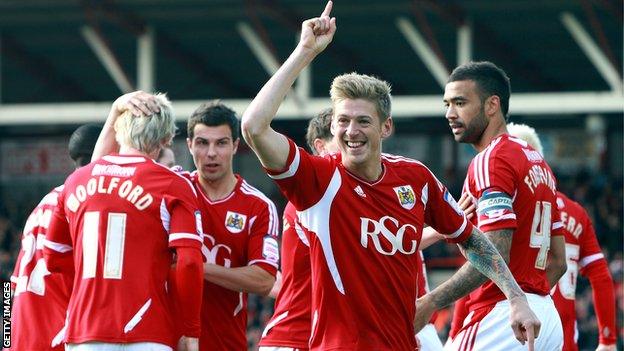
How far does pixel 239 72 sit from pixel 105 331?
57.5ft

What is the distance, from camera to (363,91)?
233 inches

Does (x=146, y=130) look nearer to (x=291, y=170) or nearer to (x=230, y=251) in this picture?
(x=291, y=170)

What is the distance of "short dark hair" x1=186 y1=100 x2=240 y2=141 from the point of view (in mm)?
7738

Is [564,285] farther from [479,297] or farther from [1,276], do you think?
[1,276]

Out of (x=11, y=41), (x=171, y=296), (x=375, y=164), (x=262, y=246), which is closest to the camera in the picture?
(x=375, y=164)

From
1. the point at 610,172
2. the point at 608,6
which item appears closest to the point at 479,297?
the point at 608,6

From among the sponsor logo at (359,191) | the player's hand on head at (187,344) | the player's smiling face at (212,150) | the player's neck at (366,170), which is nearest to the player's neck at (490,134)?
the player's neck at (366,170)

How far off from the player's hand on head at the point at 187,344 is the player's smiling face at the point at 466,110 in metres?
1.82

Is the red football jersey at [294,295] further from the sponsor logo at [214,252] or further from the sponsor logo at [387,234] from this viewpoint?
the sponsor logo at [387,234]

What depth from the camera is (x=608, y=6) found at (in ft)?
58.9

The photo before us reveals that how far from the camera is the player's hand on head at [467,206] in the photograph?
688cm

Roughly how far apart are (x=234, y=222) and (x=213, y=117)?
654 mm

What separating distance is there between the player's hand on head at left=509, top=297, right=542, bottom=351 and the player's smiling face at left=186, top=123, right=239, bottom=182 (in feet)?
7.21

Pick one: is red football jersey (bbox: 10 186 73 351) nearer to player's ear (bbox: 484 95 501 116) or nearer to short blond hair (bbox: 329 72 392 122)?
short blond hair (bbox: 329 72 392 122)
